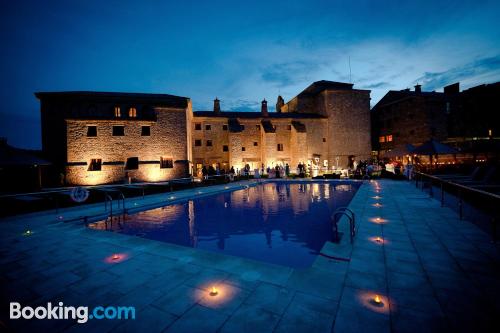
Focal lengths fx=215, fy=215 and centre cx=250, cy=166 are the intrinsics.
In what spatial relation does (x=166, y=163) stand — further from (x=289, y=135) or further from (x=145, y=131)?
(x=289, y=135)

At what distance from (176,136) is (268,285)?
23.8 meters

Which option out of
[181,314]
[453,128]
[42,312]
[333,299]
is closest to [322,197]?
[333,299]

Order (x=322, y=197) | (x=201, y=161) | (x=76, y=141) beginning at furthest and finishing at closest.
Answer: (x=201, y=161), (x=76, y=141), (x=322, y=197)

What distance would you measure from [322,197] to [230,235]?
728cm

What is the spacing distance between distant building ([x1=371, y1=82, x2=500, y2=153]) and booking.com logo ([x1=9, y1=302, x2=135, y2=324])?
38.8 meters

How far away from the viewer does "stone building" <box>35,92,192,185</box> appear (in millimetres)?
22062

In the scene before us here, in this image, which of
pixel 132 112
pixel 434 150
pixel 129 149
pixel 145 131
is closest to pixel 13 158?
pixel 129 149

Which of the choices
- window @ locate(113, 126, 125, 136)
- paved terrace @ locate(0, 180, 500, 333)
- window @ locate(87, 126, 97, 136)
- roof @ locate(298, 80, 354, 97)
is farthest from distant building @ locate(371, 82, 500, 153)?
window @ locate(87, 126, 97, 136)

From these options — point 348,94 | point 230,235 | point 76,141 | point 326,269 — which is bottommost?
point 230,235

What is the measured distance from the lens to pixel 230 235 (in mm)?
7168

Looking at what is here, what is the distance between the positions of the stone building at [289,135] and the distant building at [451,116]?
6042 millimetres

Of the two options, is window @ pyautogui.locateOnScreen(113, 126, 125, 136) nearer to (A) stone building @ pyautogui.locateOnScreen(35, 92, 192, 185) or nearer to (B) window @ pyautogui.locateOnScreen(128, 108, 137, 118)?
(A) stone building @ pyautogui.locateOnScreen(35, 92, 192, 185)

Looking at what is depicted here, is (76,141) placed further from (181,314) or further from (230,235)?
(181,314)

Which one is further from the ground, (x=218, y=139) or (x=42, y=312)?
(x=218, y=139)
